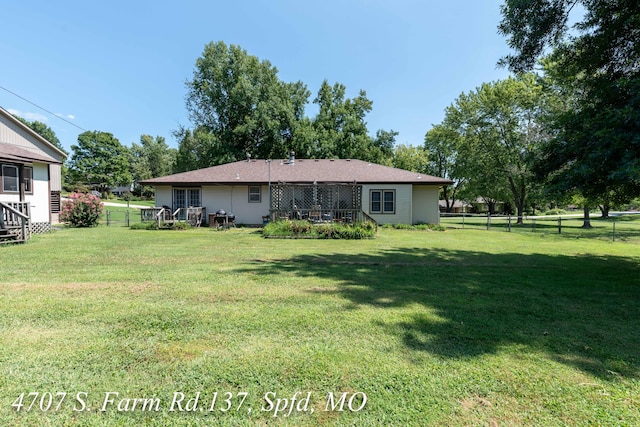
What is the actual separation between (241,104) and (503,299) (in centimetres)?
3108

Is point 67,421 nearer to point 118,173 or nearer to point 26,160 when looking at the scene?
point 26,160

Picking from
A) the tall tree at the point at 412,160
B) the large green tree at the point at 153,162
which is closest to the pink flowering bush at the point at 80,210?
the tall tree at the point at 412,160

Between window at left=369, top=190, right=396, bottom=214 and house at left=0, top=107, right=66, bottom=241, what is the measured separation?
53.2ft

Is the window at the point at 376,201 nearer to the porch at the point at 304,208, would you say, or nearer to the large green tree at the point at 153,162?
the porch at the point at 304,208

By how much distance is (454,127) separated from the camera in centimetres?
3075

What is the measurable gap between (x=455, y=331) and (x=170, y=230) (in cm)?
1497

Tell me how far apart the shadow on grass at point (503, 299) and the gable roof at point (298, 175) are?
10527 mm

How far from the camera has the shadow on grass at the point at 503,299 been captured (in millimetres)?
3135

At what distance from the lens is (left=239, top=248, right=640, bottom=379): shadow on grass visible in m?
3.13

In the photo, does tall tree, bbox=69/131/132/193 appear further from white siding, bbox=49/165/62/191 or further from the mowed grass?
the mowed grass

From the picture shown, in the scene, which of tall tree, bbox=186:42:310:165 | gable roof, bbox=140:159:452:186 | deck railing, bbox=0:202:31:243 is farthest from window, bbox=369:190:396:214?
deck railing, bbox=0:202:31:243

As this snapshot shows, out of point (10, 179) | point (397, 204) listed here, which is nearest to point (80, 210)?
point (10, 179)

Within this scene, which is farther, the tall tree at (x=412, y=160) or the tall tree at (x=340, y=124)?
the tall tree at (x=412, y=160)

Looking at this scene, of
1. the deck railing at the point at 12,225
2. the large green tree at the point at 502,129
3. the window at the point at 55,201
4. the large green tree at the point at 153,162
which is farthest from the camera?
the large green tree at the point at 153,162
